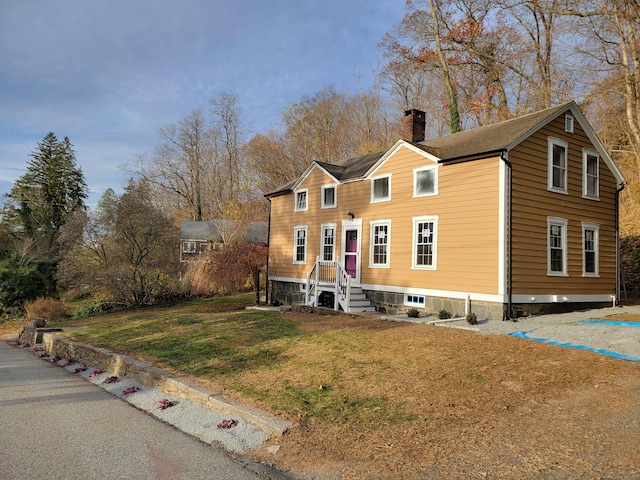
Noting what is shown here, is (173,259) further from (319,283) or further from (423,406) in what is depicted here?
(423,406)

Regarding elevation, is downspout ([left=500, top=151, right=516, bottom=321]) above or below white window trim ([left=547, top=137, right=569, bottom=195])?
below

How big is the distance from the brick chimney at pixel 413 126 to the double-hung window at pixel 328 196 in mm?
3589

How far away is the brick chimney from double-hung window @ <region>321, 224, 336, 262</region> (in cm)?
465

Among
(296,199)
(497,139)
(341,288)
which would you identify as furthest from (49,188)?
(497,139)

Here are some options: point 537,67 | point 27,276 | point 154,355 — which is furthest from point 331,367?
point 537,67

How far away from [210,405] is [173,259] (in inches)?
658

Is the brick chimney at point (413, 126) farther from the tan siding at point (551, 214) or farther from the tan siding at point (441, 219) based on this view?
the tan siding at point (551, 214)

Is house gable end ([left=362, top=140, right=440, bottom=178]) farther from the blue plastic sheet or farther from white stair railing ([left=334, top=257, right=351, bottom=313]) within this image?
the blue plastic sheet

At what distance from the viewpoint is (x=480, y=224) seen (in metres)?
12.2

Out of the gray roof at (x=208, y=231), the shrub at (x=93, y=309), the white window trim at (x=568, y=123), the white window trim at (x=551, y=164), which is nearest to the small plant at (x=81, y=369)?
the shrub at (x=93, y=309)

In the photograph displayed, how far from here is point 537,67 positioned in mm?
23938

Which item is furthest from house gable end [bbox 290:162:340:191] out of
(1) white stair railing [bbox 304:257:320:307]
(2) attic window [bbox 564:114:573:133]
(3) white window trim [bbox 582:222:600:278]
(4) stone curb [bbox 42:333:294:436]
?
(4) stone curb [bbox 42:333:294:436]

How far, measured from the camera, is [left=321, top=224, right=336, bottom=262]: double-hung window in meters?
17.2

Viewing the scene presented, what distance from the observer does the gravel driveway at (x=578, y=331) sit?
7.73 metres
